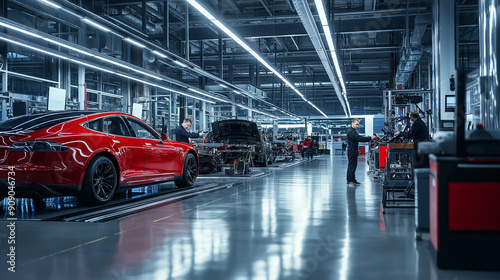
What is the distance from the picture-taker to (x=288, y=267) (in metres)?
2.89

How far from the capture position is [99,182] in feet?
17.9

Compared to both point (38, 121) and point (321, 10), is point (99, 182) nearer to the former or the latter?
point (38, 121)

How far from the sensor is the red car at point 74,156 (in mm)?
4781

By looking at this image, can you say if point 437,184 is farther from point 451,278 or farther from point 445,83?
point 445,83

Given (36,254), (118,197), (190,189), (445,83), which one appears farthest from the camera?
(445,83)

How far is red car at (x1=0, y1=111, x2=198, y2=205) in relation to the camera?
478cm

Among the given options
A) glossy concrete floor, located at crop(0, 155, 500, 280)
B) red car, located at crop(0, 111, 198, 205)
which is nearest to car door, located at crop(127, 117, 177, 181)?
red car, located at crop(0, 111, 198, 205)

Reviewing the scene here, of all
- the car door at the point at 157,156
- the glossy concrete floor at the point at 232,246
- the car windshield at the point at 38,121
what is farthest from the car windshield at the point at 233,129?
the glossy concrete floor at the point at 232,246

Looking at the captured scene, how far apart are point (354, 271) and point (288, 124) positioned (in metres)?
43.5

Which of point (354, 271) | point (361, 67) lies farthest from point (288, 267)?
point (361, 67)

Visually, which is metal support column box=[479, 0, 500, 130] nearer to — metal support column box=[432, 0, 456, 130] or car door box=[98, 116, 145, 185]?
metal support column box=[432, 0, 456, 130]

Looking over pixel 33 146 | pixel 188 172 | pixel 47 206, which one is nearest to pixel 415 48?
pixel 188 172

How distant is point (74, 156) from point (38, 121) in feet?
2.46

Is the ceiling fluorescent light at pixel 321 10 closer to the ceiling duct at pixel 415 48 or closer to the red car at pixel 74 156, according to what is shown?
the red car at pixel 74 156
